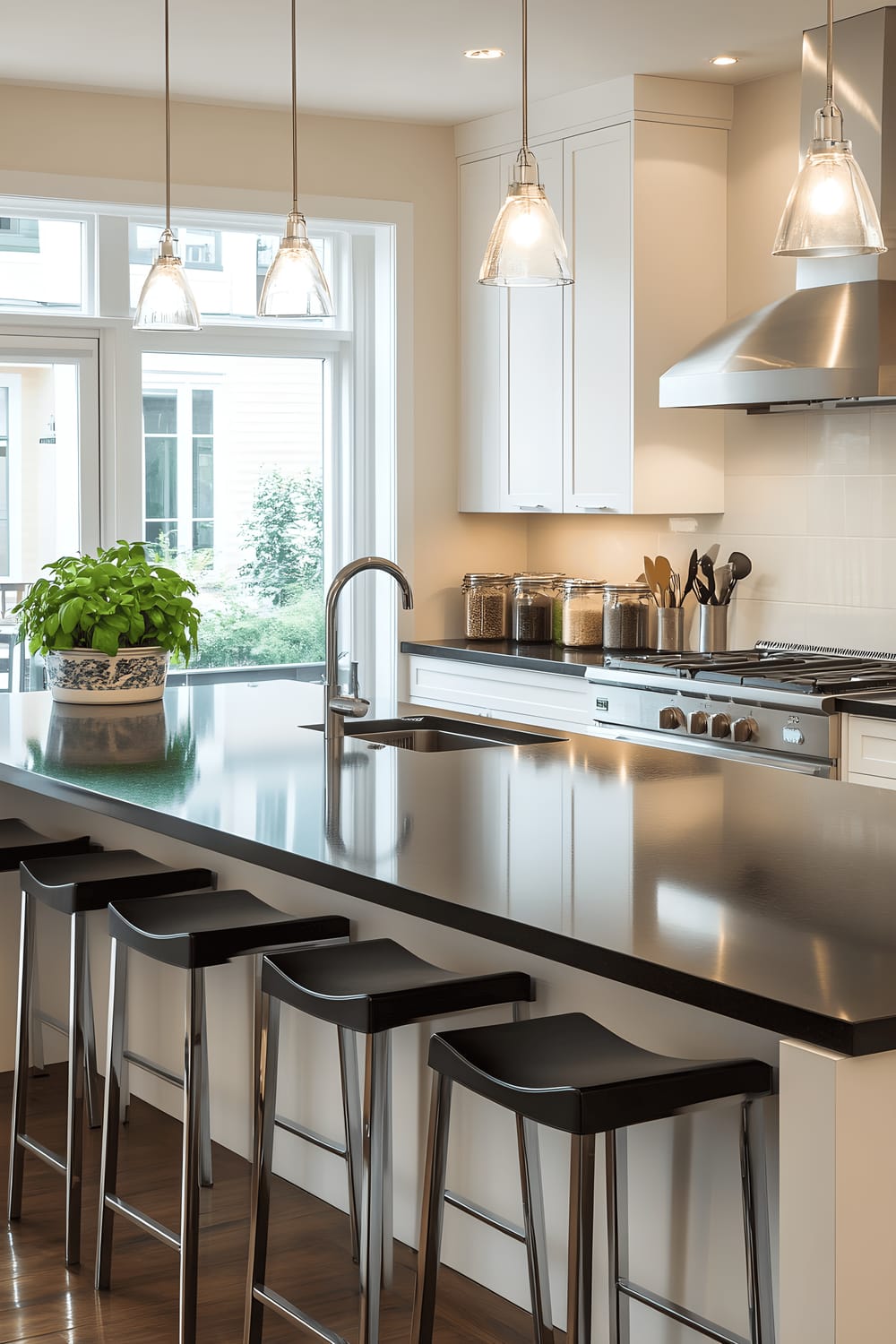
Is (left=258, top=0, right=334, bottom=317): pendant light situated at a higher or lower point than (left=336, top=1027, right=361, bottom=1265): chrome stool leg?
higher

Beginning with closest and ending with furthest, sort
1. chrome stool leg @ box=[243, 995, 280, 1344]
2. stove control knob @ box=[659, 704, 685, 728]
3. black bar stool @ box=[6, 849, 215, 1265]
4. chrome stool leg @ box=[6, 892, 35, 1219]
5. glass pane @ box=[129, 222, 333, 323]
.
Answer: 1. chrome stool leg @ box=[243, 995, 280, 1344]
2. black bar stool @ box=[6, 849, 215, 1265]
3. chrome stool leg @ box=[6, 892, 35, 1219]
4. stove control knob @ box=[659, 704, 685, 728]
5. glass pane @ box=[129, 222, 333, 323]

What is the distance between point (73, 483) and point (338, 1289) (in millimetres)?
3633

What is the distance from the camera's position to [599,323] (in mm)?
5391

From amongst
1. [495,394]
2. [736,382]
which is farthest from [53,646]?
[495,394]

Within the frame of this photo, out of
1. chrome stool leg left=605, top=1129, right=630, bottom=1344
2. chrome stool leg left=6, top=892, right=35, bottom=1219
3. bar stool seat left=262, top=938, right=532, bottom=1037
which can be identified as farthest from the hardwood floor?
bar stool seat left=262, top=938, right=532, bottom=1037

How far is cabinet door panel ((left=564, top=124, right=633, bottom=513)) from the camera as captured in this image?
5277mm

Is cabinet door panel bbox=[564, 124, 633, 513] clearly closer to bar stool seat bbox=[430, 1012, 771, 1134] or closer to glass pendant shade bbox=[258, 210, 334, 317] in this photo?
glass pendant shade bbox=[258, 210, 334, 317]

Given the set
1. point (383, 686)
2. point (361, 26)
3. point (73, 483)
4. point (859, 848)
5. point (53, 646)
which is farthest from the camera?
point (383, 686)

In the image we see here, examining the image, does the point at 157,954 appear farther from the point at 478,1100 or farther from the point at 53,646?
the point at 53,646

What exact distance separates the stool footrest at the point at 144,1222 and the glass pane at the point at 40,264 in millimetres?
3642

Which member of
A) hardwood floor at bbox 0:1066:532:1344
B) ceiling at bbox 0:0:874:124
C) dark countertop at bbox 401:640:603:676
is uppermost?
ceiling at bbox 0:0:874:124

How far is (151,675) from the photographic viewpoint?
4051 millimetres

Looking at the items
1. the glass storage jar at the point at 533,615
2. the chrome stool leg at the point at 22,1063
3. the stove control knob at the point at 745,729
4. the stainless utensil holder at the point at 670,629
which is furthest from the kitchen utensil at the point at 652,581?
the chrome stool leg at the point at 22,1063

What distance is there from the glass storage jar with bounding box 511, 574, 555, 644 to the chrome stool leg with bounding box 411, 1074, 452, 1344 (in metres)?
3.75
